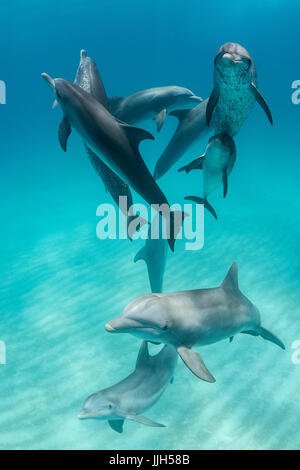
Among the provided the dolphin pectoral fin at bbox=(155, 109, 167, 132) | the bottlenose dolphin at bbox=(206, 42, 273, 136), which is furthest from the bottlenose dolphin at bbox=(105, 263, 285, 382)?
the dolphin pectoral fin at bbox=(155, 109, 167, 132)

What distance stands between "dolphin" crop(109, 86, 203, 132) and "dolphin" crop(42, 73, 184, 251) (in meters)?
2.04

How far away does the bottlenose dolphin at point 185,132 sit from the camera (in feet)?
19.5

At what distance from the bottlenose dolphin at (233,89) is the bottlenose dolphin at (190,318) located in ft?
6.17

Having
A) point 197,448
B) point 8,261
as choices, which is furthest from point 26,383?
point 8,261

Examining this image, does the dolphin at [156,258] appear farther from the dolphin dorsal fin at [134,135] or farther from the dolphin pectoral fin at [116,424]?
the dolphin dorsal fin at [134,135]

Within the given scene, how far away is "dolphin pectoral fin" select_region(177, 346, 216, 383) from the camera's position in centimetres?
360

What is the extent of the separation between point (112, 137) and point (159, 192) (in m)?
0.81

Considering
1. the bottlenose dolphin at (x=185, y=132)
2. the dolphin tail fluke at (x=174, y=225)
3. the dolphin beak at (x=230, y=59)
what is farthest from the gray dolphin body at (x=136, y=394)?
the dolphin beak at (x=230, y=59)

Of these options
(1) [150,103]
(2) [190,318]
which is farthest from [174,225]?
(1) [150,103]

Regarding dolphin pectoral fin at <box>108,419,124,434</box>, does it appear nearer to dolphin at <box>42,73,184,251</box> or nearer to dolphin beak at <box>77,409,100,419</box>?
dolphin beak at <box>77,409,100,419</box>

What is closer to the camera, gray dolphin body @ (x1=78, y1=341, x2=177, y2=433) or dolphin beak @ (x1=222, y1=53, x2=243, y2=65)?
dolphin beak @ (x1=222, y1=53, x2=243, y2=65)

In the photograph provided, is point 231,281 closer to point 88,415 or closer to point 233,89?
point 233,89

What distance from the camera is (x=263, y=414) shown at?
19.3ft

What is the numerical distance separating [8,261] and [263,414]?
10407mm
